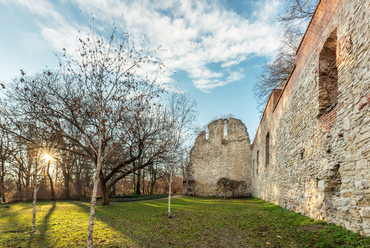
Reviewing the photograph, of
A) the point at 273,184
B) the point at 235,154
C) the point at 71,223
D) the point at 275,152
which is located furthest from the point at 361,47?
the point at 235,154

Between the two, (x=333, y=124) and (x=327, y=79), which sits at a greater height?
(x=327, y=79)

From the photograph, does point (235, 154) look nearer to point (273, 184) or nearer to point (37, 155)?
point (273, 184)

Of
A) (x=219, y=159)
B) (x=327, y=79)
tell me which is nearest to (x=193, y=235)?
(x=327, y=79)

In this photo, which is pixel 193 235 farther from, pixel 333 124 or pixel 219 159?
pixel 219 159

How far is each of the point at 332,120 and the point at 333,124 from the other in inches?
4.4

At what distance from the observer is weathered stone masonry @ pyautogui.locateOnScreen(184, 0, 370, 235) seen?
3.66 m

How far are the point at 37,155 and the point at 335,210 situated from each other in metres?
8.65

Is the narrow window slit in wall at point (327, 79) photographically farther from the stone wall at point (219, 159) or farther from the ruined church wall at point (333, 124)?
the stone wall at point (219, 159)

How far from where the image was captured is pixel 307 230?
4.84 meters

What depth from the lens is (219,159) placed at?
23.5 m

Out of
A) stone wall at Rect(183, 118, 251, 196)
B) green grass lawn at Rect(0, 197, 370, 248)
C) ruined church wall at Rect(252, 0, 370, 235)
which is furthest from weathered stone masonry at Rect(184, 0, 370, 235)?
stone wall at Rect(183, 118, 251, 196)

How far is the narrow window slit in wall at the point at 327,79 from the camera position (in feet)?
18.3

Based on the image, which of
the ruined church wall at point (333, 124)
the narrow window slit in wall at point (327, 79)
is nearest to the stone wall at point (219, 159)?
the ruined church wall at point (333, 124)

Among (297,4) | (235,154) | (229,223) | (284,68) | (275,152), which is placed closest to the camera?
(229,223)
